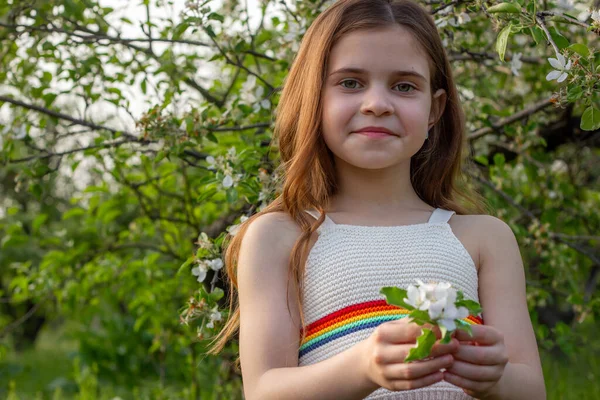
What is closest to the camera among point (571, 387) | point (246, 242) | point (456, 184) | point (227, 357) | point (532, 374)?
point (532, 374)

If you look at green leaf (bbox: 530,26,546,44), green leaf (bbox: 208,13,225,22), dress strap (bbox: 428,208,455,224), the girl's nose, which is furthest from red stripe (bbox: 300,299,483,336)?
green leaf (bbox: 208,13,225,22)

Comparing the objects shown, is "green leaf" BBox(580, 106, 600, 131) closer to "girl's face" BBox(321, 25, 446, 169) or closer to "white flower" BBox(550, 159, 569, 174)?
"girl's face" BBox(321, 25, 446, 169)

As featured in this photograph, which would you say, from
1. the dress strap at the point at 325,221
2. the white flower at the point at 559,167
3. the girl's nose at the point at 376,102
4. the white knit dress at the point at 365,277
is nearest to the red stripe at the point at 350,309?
the white knit dress at the point at 365,277

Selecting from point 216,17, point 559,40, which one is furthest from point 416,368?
point 216,17

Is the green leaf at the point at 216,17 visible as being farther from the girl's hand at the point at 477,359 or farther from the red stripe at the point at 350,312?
the girl's hand at the point at 477,359

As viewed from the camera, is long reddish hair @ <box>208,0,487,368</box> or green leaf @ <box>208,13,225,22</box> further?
green leaf @ <box>208,13,225,22</box>

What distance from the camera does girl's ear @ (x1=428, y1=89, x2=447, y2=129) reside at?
2.00 meters

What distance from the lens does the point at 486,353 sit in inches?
51.9

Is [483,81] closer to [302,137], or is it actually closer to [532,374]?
[302,137]

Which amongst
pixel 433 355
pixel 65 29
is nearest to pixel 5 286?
pixel 65 29

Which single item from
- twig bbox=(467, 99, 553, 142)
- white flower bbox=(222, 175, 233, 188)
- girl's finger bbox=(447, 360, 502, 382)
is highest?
twig bbox=(467, 99, 553, 142)

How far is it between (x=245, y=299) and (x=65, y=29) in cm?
168

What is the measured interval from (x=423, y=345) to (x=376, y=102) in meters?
0.68

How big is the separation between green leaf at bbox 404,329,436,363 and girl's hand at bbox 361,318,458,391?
5cm
